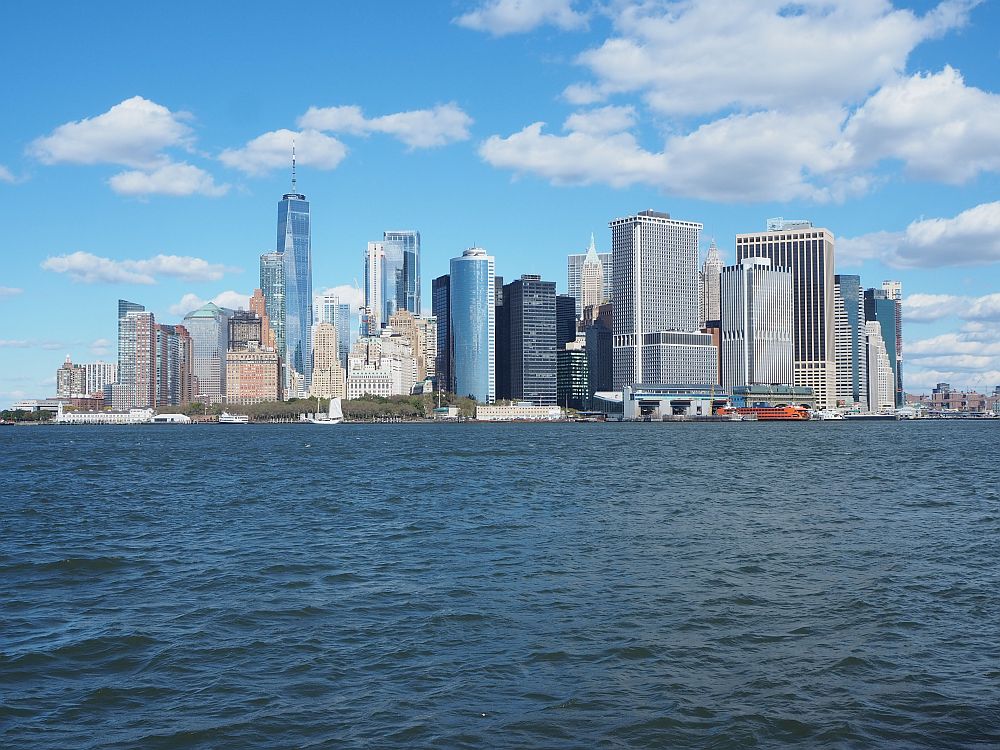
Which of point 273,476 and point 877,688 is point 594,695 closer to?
point 877,688

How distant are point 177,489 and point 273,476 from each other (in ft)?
40.8

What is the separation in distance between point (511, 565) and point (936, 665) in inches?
564

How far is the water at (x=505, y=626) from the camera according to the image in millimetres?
16625

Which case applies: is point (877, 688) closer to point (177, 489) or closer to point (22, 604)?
point (22, 604)

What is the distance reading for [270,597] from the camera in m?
26.8

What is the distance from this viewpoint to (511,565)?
31.3 metres

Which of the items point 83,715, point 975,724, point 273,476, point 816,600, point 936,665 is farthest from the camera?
point 273,476

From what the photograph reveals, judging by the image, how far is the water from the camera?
16625 millimetres

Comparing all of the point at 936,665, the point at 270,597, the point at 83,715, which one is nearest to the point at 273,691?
the point at 83,715

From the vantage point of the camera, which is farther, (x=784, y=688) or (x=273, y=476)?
(x=273, y=476)

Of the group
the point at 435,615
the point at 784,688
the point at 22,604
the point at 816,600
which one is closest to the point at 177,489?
the point at 22,604

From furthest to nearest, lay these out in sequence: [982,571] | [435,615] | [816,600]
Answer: [982,571] → [816,600] → [435,615]

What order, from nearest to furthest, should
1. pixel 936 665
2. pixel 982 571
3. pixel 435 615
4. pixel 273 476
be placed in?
pixel 936 665 → pixel 435 615 → pixel 982 571 → pixel 273 476

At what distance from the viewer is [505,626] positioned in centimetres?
2314
